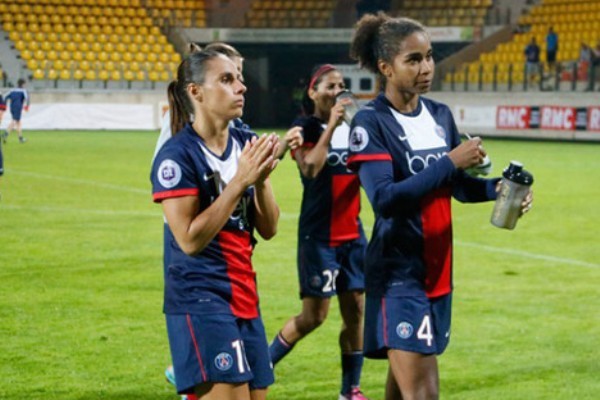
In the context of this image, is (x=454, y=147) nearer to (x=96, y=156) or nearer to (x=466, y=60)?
(x=96, y=156)

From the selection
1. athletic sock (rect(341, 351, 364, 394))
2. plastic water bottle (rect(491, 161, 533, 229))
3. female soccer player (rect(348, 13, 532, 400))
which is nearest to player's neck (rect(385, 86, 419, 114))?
female soccer player (rect(348, 13, 532, 400))

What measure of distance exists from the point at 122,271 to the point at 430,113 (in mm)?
7074

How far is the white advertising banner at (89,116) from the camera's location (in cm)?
4097

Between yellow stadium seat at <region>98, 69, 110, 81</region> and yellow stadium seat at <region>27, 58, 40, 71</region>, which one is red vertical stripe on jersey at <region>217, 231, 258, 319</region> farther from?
yellow stadium seat at <region>27, 58, 40, 71</region>

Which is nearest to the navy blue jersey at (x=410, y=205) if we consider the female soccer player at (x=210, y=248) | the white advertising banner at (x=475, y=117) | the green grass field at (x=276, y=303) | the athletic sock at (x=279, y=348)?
the female soccer player at (x=210, y=248)

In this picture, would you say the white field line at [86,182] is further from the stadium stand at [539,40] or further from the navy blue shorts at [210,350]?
the stadium stand at [539,40]

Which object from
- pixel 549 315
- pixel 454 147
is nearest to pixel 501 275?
pixel 549 315

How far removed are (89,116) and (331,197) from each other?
116 feet

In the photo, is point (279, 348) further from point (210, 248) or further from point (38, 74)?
point (38, 74)

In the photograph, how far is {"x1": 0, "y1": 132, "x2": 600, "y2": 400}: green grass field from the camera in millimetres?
7523

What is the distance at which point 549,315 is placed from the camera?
31.6 feet

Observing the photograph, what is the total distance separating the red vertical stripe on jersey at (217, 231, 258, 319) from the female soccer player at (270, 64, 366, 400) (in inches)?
99.4

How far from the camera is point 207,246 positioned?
451cm

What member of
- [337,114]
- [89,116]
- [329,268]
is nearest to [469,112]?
[89,116]
